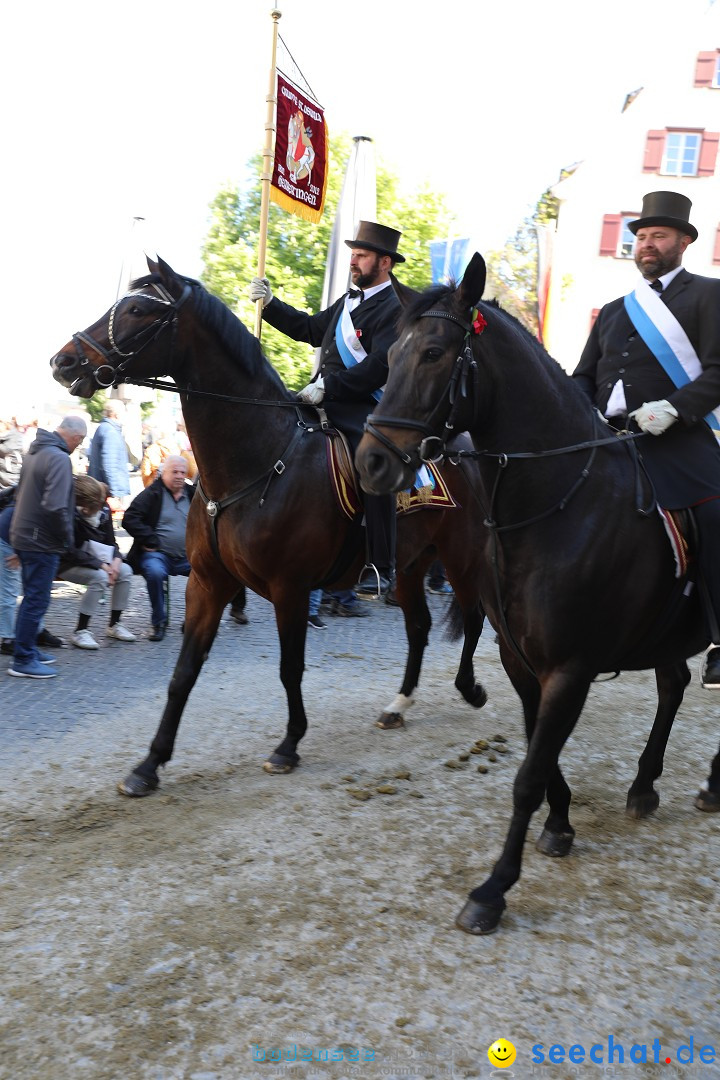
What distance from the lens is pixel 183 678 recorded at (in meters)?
5.01

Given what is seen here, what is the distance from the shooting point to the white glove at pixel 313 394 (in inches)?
210

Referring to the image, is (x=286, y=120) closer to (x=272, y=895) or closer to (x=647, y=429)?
(x=647, y=429)

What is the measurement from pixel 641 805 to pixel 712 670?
82cm

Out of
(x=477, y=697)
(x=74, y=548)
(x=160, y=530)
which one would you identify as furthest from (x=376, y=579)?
(x=160, y=530)

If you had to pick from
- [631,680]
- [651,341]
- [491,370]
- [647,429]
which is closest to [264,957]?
[491,370]

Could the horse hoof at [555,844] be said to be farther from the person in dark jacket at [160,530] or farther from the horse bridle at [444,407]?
the person in dark jacket at [160,530]

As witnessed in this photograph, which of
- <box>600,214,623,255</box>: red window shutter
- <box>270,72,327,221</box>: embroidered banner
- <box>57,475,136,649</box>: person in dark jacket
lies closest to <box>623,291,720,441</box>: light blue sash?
<box>270,72,327,221</box>: embroidered banner

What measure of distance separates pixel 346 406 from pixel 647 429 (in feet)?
6.64

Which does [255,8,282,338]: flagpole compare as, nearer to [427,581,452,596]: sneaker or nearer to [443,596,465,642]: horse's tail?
[443,596,465,642]: horse's tail

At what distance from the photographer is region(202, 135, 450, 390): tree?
28109 millimetres

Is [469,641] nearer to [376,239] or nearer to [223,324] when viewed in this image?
[376,239]

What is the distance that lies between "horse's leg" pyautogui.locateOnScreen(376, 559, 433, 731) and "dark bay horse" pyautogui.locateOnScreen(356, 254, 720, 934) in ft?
8.19

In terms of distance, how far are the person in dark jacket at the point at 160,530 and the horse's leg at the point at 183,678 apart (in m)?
3.90

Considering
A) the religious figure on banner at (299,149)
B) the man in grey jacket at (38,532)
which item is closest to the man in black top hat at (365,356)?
the man in grey jacket at (38,532)
